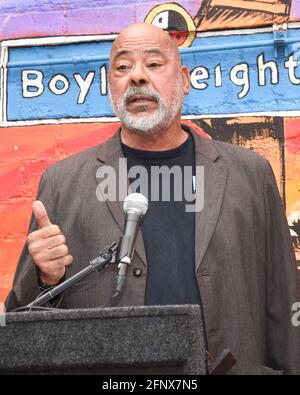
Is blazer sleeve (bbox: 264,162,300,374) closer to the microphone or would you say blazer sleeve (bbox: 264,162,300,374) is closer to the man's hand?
the microphone

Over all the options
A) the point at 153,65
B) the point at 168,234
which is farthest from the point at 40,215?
the point at 153,65

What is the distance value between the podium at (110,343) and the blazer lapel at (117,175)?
2.75 feet

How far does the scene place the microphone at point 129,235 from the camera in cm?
158

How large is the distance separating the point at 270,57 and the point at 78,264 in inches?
55.5

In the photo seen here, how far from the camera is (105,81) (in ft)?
10.2

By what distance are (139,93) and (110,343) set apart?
134 centimetres

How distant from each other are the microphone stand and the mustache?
98 cm

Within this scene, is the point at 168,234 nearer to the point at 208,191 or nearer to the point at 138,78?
the point at 208,191

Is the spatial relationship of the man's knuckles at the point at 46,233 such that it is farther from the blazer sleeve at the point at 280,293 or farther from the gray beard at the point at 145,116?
the blazer sleeve at the point at 280,293

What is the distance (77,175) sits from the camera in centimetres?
244

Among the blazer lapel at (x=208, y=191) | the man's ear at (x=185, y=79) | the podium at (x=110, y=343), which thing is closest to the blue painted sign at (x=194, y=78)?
the man's ear at (x=185, y=79)

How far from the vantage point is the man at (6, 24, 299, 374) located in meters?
2.17

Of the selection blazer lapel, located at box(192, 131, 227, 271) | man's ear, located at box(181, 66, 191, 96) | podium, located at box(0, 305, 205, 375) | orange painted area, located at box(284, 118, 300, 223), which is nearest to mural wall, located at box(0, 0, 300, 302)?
orange painted area, located at box(284, 118, 300, 223)

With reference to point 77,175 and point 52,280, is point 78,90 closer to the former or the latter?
point 77,175
